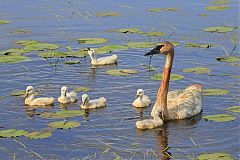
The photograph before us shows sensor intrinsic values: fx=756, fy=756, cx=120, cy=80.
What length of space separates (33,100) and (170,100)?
2664mm

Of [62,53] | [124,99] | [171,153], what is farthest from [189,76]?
[171,153]

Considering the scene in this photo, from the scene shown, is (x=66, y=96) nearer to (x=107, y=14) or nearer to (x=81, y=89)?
(x=81, y=89)

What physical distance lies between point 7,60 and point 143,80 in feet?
11.1

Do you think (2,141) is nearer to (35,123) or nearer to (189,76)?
(35,123)

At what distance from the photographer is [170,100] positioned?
14727 millimetres

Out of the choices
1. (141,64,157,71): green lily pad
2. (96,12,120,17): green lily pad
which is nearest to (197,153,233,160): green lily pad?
A: (141,64,157,71): green lily pad

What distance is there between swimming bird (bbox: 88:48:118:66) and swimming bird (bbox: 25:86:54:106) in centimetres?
286

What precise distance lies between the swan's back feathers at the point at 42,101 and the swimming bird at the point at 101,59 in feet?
9.52

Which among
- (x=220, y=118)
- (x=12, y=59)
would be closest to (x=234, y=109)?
(x=220, y=118)

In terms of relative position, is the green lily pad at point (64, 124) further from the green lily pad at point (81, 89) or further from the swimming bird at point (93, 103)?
the green lily pad at point (81, 89)

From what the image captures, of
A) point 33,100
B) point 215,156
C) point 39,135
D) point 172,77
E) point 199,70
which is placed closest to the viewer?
point 215,156

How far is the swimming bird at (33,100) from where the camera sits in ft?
47.8

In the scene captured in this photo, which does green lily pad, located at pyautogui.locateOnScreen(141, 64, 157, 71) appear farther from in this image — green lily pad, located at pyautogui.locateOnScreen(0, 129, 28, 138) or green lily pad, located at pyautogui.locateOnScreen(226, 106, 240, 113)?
green lily pad, located at pyautogui.locateOnScreen(0, 129, 28, 138)

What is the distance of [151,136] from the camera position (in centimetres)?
1302
